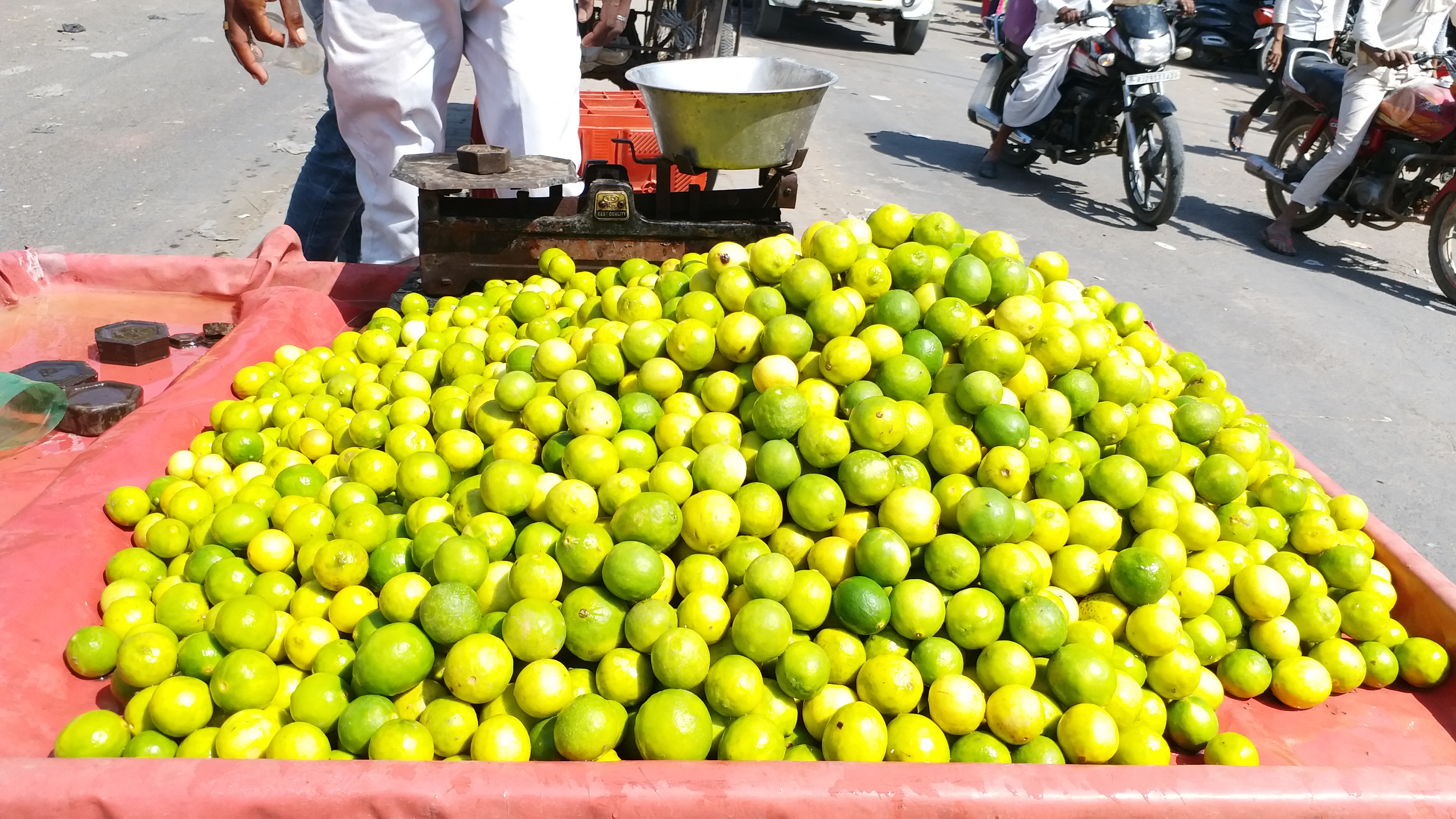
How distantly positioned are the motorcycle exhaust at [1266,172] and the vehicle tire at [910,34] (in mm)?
7191

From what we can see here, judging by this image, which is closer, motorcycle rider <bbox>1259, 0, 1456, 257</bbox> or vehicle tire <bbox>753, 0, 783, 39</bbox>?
motorcycle rider <bbox>1259, 0, 1456, 257</bbox>

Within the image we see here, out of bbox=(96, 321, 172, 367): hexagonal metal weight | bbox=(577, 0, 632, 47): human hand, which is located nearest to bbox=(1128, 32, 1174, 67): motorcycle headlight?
bbox=(577, 0, 632, 47): human hand

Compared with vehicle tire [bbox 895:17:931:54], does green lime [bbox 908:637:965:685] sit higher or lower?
lower

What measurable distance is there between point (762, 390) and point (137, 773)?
1430mm

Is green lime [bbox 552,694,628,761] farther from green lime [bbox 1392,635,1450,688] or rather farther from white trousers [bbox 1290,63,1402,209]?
white trousers [bbox 1290,63,1402,209]

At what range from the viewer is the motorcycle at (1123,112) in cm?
698

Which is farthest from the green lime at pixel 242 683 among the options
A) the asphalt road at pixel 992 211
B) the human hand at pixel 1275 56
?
the human hand at pixel 1275 56

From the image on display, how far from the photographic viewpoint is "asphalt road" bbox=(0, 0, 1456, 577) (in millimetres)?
4863

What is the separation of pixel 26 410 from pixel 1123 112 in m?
7.41

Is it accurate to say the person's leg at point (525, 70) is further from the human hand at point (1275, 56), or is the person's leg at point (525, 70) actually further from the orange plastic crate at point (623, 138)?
the human hand at point (1275, 56)

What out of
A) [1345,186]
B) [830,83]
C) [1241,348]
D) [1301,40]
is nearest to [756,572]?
[830,83]

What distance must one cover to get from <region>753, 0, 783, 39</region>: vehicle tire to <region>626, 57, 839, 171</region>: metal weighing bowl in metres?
10.7

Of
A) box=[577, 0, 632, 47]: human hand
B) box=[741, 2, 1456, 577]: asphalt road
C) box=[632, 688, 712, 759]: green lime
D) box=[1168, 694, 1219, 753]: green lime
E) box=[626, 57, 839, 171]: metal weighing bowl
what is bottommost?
box=[741, 2, 1456, 577]: asphalt road

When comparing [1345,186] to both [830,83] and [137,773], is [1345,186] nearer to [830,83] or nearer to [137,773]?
[830,83]
